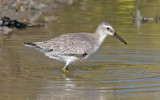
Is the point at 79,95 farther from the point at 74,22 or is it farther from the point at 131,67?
the point at 74,22

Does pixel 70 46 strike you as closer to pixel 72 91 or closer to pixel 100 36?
pixel 100 36

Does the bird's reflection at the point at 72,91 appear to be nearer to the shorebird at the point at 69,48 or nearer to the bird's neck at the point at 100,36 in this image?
the shorebird at the point at 69,48

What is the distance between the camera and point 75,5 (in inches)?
878

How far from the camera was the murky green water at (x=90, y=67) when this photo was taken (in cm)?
1021

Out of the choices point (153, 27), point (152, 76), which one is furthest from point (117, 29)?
point (152, 76)

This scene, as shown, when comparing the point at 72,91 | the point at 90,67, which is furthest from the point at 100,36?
the point at 72,91

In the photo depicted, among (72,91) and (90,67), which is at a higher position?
(72,91)

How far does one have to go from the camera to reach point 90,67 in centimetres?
1278

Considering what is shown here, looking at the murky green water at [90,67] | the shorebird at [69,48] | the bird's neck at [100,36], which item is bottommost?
the murky green water at [90,67]

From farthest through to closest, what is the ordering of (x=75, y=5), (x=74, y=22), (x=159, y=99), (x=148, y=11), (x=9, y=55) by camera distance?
(x=75, y=5) → (x=148, y=11) → (x=74, y=22) → (x=9, y=55) → (x=159, y=99)

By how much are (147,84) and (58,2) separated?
1300cm

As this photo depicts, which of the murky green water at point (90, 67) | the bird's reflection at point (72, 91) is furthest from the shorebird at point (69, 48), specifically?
the bird's reflection at point (72, 91)

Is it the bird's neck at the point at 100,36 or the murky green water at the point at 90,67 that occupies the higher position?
the bird's neck at the point at 100,36

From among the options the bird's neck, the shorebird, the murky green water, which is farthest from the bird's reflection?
the bird's neck
